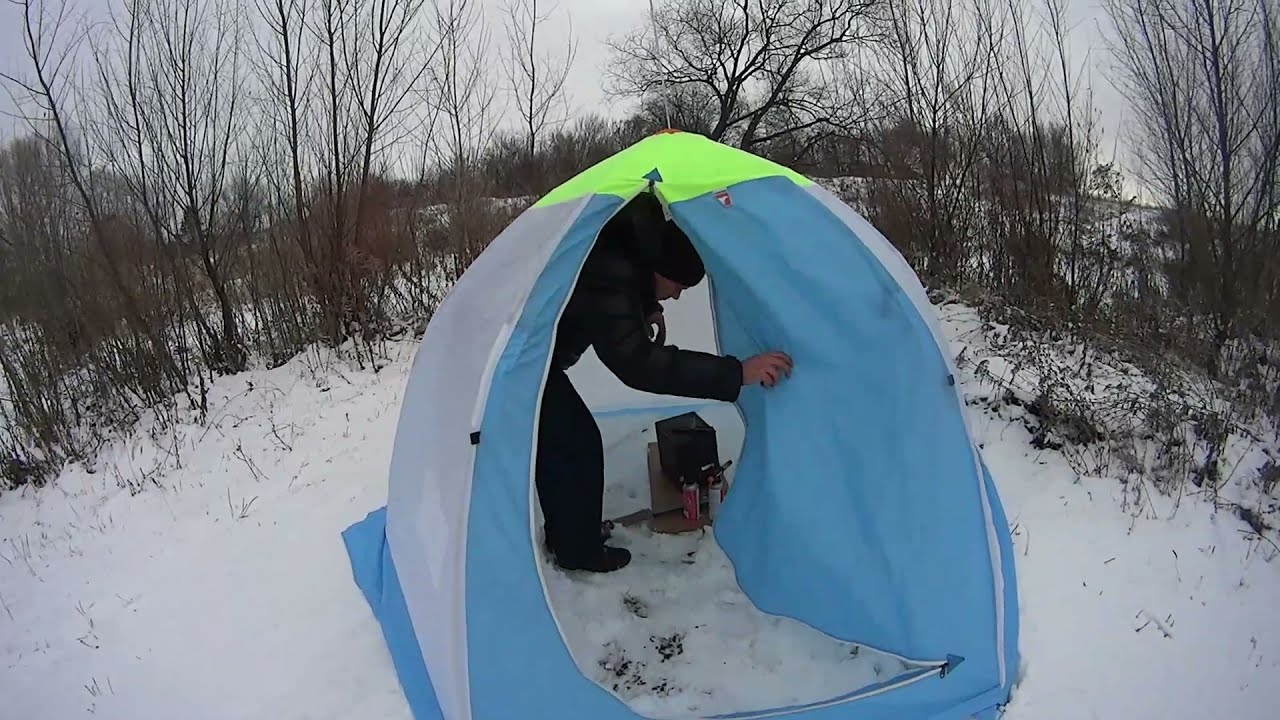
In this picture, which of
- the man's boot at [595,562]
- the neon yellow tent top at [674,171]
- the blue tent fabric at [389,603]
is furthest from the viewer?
the man's boot at [595,562]

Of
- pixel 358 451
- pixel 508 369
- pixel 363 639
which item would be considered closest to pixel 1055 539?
pixel 508 369

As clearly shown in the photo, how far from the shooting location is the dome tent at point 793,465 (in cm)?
187

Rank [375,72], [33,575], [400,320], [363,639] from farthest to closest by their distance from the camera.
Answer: [400,320]
[375,72]
[33,575]
[363,639]

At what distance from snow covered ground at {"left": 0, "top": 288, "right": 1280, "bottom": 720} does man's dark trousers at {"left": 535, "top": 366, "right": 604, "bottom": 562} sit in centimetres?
17

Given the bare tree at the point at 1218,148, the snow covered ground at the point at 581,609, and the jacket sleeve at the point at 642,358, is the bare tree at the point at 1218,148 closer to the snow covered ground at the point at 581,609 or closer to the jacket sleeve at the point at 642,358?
the snow covered ground at the point at 581,609

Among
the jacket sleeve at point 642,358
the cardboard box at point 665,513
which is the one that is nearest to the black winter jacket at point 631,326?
the jacket sleeve at point 642,358

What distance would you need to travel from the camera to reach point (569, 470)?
8.29ft

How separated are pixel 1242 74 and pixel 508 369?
4215 mm

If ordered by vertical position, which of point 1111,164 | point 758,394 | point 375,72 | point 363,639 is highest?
point 375,72

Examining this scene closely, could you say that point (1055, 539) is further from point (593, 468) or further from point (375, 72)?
point (375, 72)

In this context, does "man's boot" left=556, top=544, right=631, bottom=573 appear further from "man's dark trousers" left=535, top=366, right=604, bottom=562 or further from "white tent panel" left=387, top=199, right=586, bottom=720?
"white tent panel" left=387, top=199, right=586, bottom=720

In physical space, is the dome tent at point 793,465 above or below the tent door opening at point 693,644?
above

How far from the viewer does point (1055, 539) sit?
2588 millimetres

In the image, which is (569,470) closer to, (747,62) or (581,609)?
(581,609)
